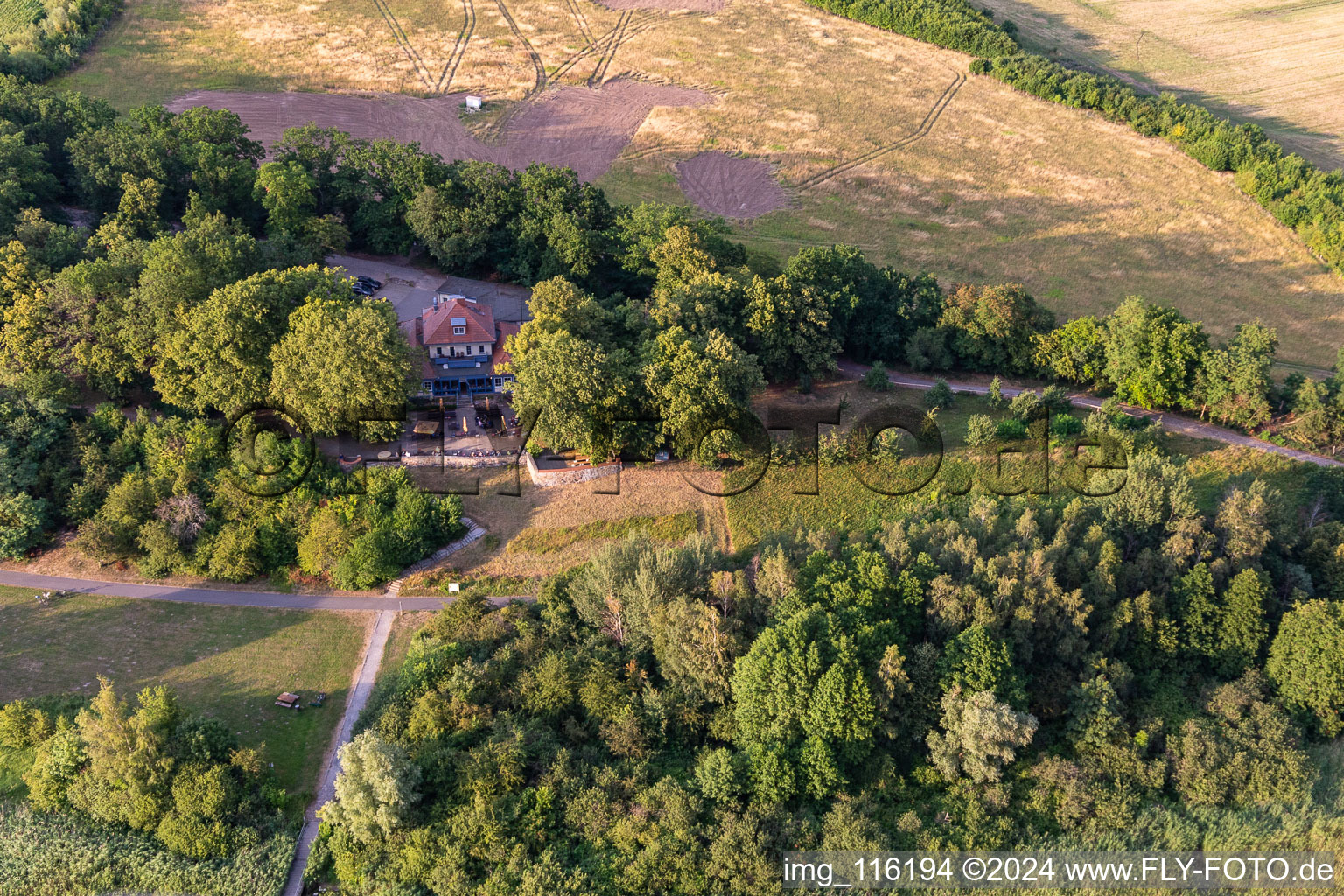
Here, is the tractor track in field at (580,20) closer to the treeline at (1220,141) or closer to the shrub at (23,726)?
the treeline at (1220,141)

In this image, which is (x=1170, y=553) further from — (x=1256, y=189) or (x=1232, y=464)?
(x=1256, y=189)

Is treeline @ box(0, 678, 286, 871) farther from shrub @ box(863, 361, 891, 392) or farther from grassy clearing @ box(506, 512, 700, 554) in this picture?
shrub @ box(863, 361, 891, 392)

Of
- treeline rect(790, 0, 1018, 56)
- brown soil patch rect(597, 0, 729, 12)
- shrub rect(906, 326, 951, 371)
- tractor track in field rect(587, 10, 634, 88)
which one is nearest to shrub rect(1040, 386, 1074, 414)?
shrub rect(906, 326, 951, 371)

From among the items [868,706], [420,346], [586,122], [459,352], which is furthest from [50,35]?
[868,706]

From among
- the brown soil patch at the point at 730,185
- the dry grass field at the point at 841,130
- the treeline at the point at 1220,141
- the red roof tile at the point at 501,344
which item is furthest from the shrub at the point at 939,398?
the treeline at the point at 1220,141

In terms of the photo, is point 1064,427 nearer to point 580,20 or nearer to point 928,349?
point 928,349
